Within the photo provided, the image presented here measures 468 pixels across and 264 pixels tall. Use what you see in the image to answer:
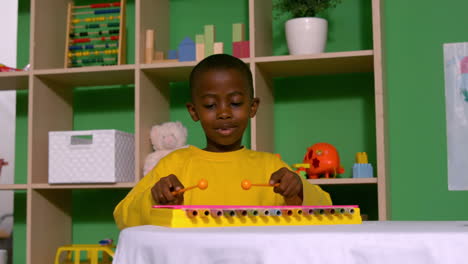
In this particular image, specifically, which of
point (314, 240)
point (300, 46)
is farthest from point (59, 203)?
point (314, 240)

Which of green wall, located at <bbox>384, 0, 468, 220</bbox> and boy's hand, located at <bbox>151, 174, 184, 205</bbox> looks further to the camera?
green wall, located at <bbox>384, 0, 468, 220</bbox>

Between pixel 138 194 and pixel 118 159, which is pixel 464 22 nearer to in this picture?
pixel 118 159

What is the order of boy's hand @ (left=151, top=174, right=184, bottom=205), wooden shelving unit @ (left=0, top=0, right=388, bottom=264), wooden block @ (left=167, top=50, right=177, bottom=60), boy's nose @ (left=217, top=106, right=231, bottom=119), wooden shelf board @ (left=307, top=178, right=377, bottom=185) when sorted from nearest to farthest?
boy's hand @ (left=151, top=174, right=184, bottom=205) → boy's nose @ (left=217, top=106, right=231, bottom=119) → wooden shelf board @ (left=307, top=178, right=377, bottom=185) → wooden shelving unit @ (left=0, top=0, right=388, bottom=264) → wooden block @ (left=167, top=50, right=177, bottom=60)

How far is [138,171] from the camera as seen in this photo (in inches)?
83.9

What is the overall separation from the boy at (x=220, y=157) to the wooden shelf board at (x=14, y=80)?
1.23 meters

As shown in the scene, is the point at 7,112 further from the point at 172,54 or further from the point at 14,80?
the point at 172,54

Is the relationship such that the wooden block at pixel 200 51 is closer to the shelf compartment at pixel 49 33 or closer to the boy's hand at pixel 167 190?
the shelf compartment at pixel 49 33

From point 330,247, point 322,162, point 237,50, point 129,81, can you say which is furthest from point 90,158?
point 330,247

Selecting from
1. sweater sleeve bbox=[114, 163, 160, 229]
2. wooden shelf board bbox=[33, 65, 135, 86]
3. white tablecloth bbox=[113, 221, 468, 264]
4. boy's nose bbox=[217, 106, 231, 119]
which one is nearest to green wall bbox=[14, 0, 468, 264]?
wooden shelf board bbox=[33, 65, 135, 86]

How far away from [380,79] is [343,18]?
505mm

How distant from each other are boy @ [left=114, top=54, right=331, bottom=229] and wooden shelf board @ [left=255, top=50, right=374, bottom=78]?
74 centimetres

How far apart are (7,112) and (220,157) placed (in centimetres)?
168

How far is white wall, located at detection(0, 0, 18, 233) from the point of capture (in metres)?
2.63

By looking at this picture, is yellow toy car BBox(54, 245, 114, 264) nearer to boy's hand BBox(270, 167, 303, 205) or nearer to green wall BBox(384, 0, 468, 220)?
green wall BBox(384, 0, 468, 220)
